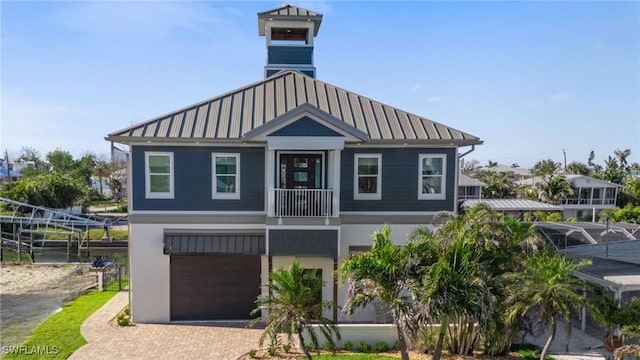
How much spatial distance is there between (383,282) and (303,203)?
533 cm

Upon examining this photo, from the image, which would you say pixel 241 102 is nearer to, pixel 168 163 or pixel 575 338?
pixel 168 163

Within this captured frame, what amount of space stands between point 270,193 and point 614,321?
968cm

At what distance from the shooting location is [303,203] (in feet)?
44.2

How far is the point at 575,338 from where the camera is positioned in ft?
40.8

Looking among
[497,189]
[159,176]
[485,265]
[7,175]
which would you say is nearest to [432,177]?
[485,265]

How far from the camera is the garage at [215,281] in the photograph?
1361 cm

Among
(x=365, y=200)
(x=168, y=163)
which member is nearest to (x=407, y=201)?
(x=365, y=200)

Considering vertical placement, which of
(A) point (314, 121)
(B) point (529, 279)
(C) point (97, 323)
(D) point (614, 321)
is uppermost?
(A) point (314, 121)

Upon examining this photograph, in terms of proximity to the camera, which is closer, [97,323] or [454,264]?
[454,264]

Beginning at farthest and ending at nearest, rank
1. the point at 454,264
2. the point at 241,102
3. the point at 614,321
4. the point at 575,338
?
the point at 241,102 → the point at 575,338 → the point at 614,321 → the point at 454,264

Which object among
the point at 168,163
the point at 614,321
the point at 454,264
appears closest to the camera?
the point at 454,264

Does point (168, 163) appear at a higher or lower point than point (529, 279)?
higher

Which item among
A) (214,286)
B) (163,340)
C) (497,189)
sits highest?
(497,189)

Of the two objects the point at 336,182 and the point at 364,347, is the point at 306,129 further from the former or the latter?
the point at 364,347
